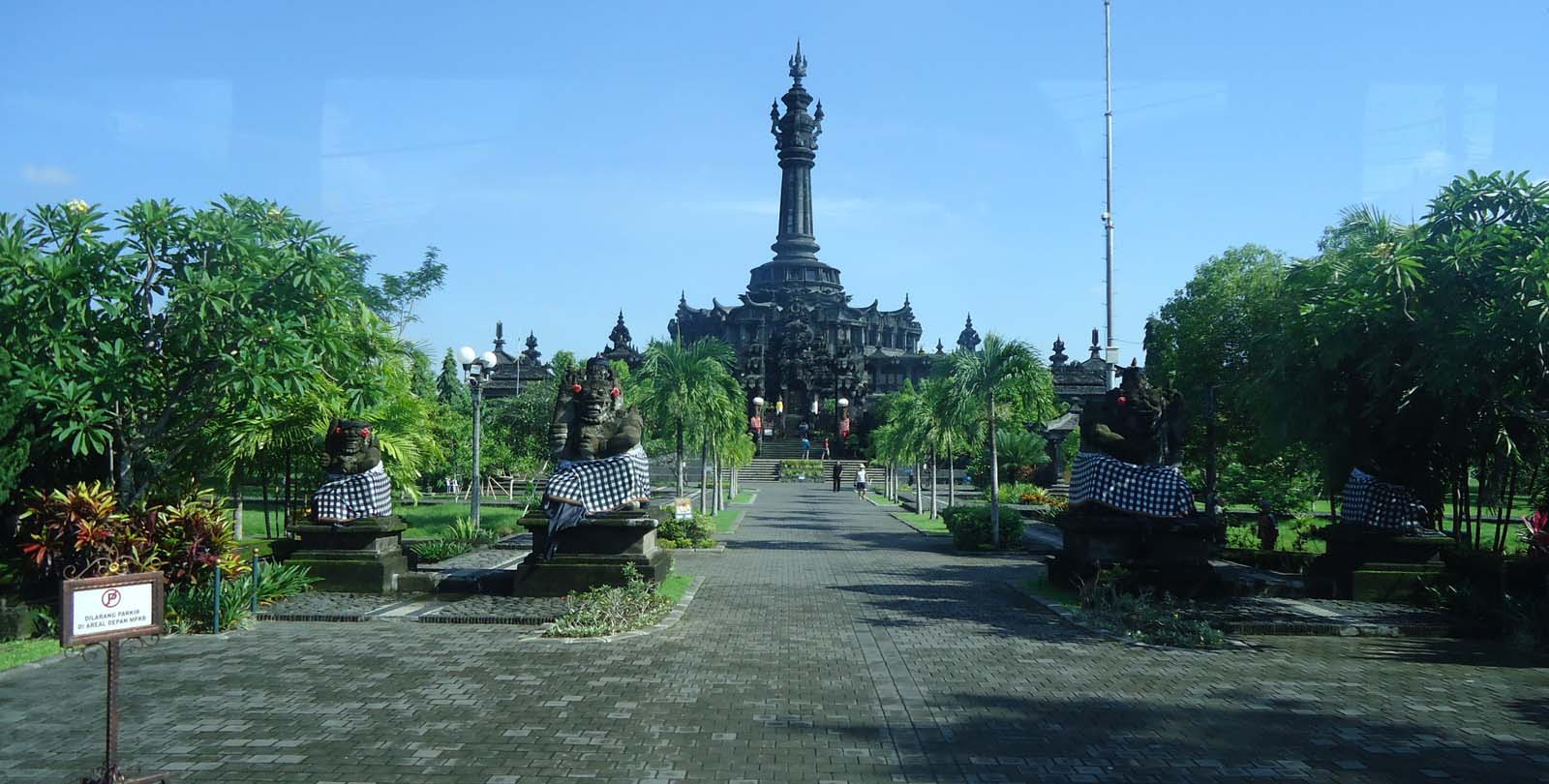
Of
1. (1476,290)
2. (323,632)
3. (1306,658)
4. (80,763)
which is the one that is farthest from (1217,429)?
(80,763)

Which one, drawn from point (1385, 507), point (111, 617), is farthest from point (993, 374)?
point (111, 617)

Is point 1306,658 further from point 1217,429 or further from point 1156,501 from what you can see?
point 1217,429

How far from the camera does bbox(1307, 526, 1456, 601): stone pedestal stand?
14750 mm

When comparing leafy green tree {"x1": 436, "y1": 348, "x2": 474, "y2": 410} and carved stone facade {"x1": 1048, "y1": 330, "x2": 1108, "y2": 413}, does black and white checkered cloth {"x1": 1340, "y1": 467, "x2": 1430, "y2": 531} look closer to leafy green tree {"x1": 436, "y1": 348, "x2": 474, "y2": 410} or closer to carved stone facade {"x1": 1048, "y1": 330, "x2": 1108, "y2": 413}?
leafy green tree {"x1": 436, "y1": 348, "x2": 474, "y2": 410}

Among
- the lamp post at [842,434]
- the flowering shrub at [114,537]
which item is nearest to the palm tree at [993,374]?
the flowering shrub at [114,537]

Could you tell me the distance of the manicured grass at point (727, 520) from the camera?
31.5 metres

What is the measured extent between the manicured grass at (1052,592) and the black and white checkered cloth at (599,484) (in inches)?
233

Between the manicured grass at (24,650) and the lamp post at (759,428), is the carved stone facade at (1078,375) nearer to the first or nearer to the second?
the lamp post at (759,428)

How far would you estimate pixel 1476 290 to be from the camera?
43.1 feet

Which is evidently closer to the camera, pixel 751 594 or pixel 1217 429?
pixel 751 594

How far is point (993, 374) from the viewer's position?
24.8 meters

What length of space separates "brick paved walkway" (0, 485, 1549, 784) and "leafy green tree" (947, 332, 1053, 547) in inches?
460

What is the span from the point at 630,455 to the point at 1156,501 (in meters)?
7.46

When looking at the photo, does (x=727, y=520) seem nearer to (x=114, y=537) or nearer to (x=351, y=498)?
(x=351, y=498)
